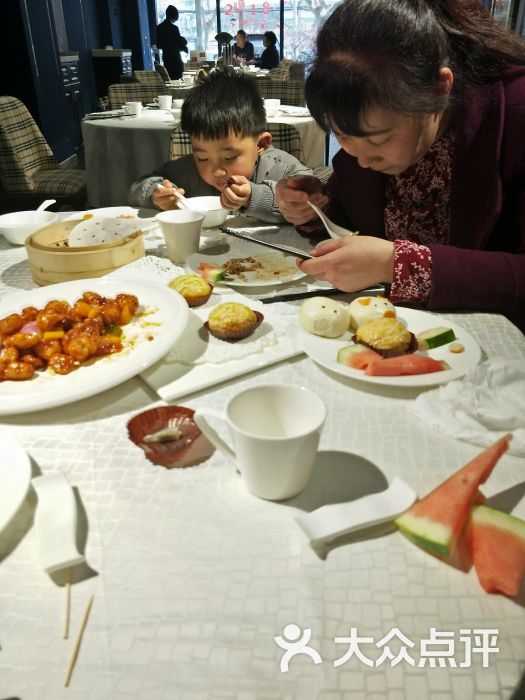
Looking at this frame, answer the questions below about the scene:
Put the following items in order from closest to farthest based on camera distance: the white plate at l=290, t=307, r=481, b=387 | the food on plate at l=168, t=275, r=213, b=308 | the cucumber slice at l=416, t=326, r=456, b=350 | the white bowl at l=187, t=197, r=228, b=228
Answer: the white plate at l=290, t=307, r=481, b=387, the cucumber slice at l=416, t=326, r=456, b=350, the food on plate at l=168, t=275, r=213, b=308, the white bowl at l=187, t=197, r=228, b=228

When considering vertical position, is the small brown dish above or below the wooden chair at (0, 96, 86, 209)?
above

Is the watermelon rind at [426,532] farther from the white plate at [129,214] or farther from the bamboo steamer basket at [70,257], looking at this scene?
the white plate at [129,214]

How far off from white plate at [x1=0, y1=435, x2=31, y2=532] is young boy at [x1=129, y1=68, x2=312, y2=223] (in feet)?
4.58

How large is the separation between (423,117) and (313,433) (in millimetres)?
967

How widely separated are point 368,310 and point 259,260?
0.54m

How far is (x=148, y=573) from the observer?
608mm

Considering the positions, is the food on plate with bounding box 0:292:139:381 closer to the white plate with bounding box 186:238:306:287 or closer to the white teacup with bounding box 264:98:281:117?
the white plate with bounding box 186:238:306:287

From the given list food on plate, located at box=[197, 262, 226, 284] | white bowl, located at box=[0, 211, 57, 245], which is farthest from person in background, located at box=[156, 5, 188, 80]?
food on plate, located at box=[197, 262, 226, 284]

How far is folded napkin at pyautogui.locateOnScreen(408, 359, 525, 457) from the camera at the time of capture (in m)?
0.81

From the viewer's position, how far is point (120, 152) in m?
4.01

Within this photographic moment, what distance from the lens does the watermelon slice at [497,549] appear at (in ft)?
1.87

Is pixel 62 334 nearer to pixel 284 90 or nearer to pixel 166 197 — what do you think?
pixel 166 197

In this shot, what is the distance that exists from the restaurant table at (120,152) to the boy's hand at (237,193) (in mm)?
2205

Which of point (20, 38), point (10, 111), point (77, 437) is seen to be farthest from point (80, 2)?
point (77, 437)
